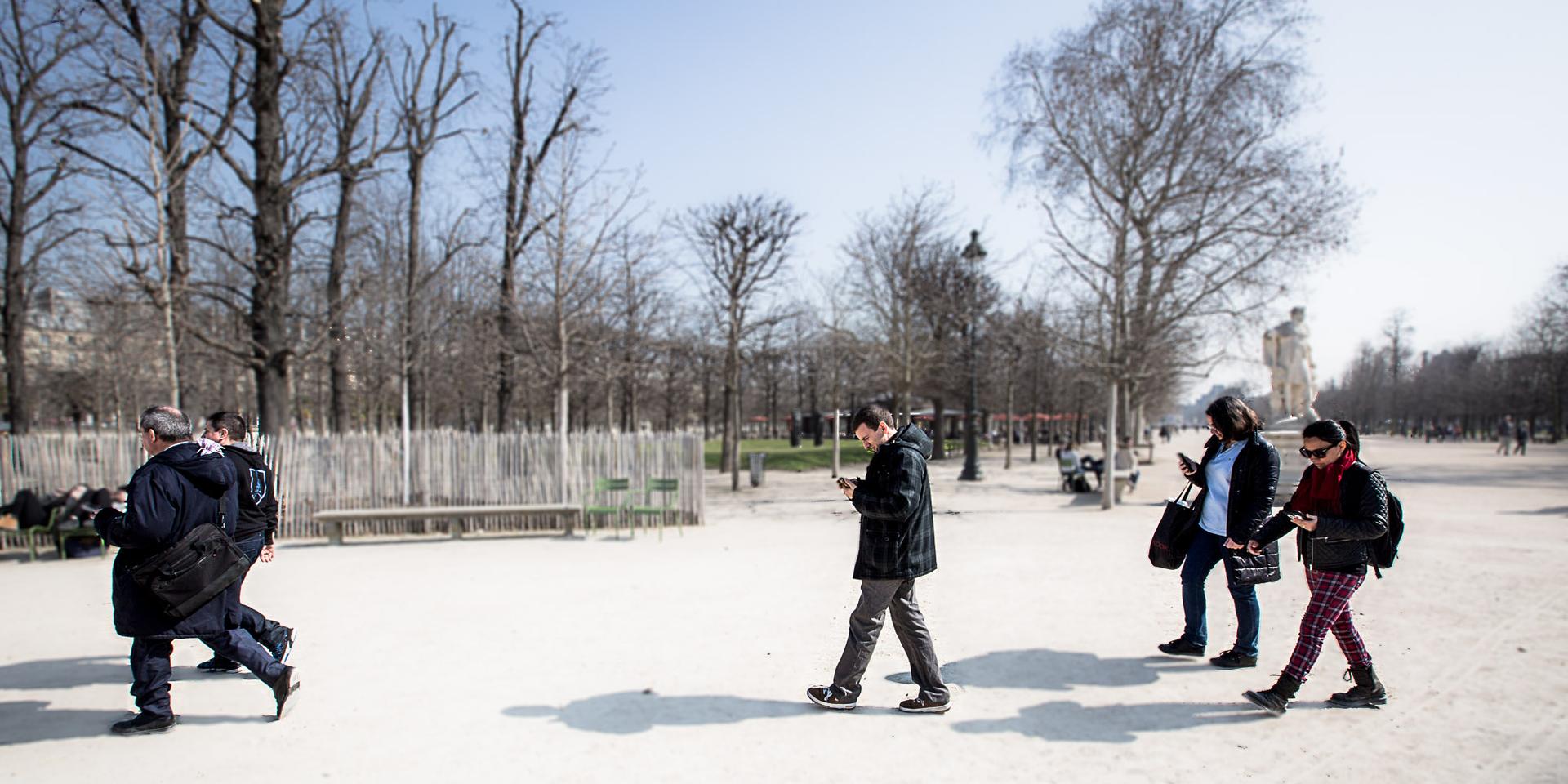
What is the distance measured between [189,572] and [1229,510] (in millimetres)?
5926

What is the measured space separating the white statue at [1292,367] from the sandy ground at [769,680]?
7.01m

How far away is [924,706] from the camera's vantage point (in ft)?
15.4

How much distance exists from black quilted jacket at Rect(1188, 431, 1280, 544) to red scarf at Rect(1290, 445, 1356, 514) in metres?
0.18

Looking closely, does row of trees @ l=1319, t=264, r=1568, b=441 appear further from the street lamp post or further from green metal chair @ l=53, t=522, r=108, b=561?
green metal chair @ l=53, t=522, r=108, b=561

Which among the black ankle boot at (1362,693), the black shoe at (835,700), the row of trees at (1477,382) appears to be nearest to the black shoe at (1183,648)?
the black ankle boot at (1362,693)

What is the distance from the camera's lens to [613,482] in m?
12.8

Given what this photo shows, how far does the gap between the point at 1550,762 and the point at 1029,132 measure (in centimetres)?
1636

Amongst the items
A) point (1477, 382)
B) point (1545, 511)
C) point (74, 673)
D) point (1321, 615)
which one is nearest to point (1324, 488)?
point (1321, 615)

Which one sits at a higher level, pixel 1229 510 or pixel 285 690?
pixel 1229 510

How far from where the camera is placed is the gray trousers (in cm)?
454

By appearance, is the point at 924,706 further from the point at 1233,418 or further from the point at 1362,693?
the point at 1233,418

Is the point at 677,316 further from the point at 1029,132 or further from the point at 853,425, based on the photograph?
the point at 853,425

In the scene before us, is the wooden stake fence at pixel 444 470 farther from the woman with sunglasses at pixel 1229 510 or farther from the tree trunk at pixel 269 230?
the woman with sunglasses at pixel 1229 510

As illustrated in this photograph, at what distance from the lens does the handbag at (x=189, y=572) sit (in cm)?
433
